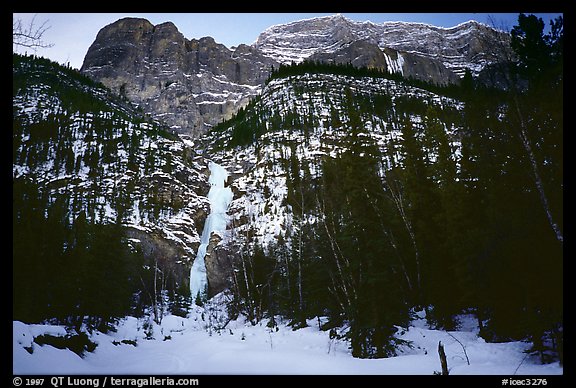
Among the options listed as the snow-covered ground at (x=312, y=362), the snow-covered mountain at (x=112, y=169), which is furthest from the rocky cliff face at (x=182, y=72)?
the snow-covered ground at (x=312, y=362)

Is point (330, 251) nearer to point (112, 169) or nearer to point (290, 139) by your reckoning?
point (290, 139)

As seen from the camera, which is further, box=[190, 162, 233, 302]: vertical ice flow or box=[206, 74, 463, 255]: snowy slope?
box=[206, 74, 463, 255]: snowy slope

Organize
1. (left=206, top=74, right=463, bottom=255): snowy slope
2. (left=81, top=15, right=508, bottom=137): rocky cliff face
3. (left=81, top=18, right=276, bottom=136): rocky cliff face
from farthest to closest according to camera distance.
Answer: (left=81, top=15, right=508, bottom=137): rocky cliff face
(left=81, top=18, right=276, bottom=136): rocky cliff face
(left=206, top=74, right=463, bottom=255): snowy slope

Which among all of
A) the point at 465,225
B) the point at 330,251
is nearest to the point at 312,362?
the point at 330,251

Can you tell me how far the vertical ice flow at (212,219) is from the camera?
6272 centimetres

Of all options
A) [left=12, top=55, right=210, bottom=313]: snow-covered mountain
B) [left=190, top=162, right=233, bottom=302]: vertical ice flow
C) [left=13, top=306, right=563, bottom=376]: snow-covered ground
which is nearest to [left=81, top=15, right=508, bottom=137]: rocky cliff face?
[left=12, top=55, right=210, bottom=313]: snow-covered mountain

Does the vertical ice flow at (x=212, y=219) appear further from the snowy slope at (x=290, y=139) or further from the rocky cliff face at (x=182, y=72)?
the rocky cliff face at (x=182, y=72)

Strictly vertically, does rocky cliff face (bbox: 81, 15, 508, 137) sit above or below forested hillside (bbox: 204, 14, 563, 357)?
above

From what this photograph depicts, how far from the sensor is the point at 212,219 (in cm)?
7788

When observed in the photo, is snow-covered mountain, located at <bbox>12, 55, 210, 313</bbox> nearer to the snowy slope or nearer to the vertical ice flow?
the vertical ice flow

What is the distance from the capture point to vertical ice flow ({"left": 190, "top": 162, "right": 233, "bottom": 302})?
62719mm

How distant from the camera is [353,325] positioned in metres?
11.9
